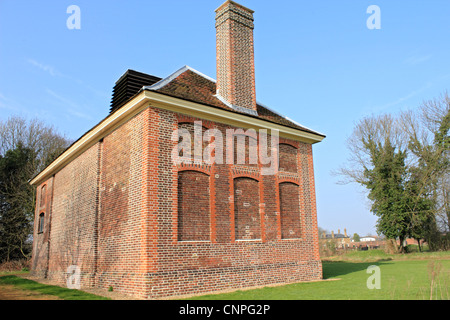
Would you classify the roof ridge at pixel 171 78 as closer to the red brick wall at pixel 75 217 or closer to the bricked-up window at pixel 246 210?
the red brick wall at pixel 75 217

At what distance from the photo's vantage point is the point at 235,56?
524 inches

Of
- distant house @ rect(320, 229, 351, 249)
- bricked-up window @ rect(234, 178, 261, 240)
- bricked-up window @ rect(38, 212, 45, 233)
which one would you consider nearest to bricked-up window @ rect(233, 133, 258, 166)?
bricked-up window @ rect(234, 178, 261, 240)

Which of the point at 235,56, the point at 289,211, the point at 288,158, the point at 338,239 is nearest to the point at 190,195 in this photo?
the point at 289,211

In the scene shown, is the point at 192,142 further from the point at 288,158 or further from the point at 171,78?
the point at 288,158

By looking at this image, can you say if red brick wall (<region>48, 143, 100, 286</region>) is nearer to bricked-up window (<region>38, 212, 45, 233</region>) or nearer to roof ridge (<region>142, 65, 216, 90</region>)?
bricked-up window (<region>38, 212, 45, 233</region>)

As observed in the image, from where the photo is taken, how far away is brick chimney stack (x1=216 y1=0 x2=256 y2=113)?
1303 cm

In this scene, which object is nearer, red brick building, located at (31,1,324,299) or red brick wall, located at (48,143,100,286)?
red brick building, located at (31,1,324,299)

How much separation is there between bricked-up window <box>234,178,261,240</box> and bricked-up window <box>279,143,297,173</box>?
176cm

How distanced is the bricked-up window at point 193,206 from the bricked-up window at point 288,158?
150 inches

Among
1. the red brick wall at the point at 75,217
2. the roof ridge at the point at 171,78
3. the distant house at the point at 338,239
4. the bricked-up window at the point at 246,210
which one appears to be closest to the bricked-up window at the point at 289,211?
the bricked-up window at the point at 246,210

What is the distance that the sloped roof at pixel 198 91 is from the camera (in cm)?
1089
